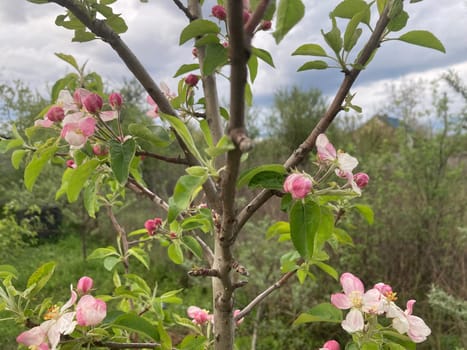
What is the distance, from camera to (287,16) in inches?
16.7

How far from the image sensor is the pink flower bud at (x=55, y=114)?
2.59 ft

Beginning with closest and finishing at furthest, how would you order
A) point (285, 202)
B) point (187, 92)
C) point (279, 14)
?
point (279, 14), point (285, 202), point (187, 92)

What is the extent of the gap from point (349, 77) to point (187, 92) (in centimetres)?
42

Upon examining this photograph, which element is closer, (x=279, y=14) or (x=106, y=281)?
(x=279, y=14)

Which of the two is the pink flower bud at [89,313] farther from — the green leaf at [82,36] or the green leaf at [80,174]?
the green leaf at [82,36]

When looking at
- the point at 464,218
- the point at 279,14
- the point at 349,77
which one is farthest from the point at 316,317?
the point at 464,218

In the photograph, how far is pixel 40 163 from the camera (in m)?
0.83

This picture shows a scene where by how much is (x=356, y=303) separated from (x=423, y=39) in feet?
1.76

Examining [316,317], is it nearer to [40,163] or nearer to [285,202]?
[285,202]

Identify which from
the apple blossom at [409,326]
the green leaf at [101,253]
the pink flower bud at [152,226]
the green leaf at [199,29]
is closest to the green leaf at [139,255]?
the green leaf at [101,253]

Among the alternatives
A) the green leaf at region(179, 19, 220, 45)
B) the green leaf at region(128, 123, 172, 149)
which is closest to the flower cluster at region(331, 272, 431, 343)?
the green leaf at region(128, 123, 172, 149)

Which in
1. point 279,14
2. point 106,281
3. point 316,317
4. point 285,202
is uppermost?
point 279,14

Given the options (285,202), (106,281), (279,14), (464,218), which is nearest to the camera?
(279,14)

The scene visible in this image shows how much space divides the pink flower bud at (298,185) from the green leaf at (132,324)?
0.39m
